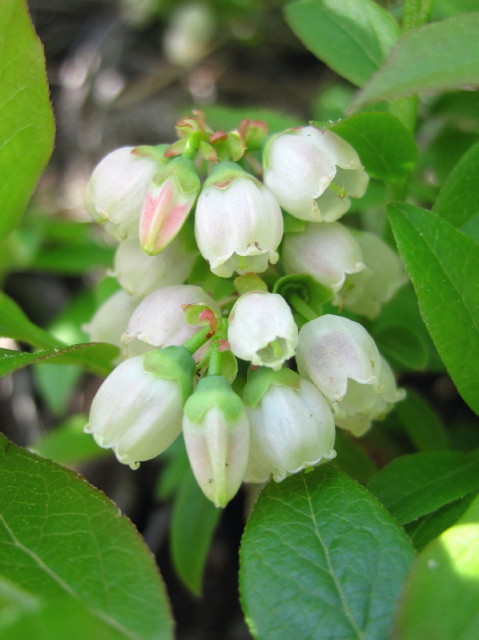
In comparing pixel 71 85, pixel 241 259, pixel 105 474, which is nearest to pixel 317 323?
pixel 241 259

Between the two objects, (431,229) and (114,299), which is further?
(114,299)

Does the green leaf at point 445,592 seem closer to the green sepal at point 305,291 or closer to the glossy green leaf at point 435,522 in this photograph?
the glossy green leaf at point 435,522

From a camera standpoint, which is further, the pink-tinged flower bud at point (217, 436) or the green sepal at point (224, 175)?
the green sepal at point (224, 175)

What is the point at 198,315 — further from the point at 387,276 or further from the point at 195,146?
the point at 387,276

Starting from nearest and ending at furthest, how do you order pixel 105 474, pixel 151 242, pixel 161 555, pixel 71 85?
pixel 151 242 → pixel 161 555 → pixel 105 474 → pixel 71 85

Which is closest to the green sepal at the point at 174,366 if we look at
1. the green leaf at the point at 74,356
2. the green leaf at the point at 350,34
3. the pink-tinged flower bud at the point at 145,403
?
the pink-tinged flower bud at the point at 145,403

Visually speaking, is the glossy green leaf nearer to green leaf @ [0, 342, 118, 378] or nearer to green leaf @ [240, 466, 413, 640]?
green leaf @ [240, 466, 413, 640]

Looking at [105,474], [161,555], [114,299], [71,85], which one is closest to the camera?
[114,299]

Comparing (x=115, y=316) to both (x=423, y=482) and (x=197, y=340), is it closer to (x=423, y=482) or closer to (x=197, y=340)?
(x=197, y=340)
